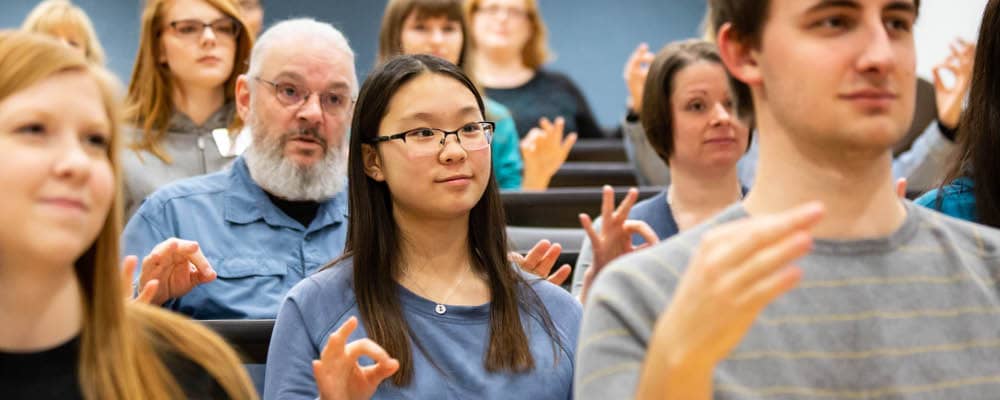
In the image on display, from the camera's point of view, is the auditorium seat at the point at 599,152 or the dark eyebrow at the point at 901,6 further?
the auditorium seat at the point at 599,152

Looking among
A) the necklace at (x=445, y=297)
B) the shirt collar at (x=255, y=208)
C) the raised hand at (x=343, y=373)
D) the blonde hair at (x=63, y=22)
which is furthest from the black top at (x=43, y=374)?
the blonde hair at (x=63, y=22)

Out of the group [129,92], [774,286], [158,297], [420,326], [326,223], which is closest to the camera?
[774,286]

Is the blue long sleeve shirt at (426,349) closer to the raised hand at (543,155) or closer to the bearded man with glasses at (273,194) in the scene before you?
A: the bearded man with glasses at (273,194)

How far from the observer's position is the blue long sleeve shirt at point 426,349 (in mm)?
1956

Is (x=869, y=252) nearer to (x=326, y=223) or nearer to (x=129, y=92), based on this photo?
(x=326, y=223)

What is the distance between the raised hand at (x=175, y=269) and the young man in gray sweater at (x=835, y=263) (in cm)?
112

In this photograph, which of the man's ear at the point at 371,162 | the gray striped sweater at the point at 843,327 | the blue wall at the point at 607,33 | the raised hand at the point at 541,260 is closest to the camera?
the gray striped sweater at the point at 843,327

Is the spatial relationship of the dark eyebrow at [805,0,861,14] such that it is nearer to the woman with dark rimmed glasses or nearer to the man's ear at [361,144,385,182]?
the woman with dark rimmed glasses

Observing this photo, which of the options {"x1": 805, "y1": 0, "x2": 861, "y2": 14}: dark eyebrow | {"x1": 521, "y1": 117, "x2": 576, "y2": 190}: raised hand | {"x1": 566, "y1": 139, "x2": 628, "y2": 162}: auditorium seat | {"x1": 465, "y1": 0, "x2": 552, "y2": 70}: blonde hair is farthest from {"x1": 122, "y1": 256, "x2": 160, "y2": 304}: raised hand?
{"x1": 465, "y1": 0, "x2": 552, "y2": 70}: blonde hair

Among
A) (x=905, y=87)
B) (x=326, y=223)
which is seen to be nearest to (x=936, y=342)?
(x=905, y=87)

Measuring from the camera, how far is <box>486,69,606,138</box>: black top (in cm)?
467

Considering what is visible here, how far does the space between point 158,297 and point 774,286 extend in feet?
4.95

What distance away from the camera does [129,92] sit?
3.27 metres

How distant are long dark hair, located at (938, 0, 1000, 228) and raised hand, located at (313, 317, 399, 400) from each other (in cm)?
103
